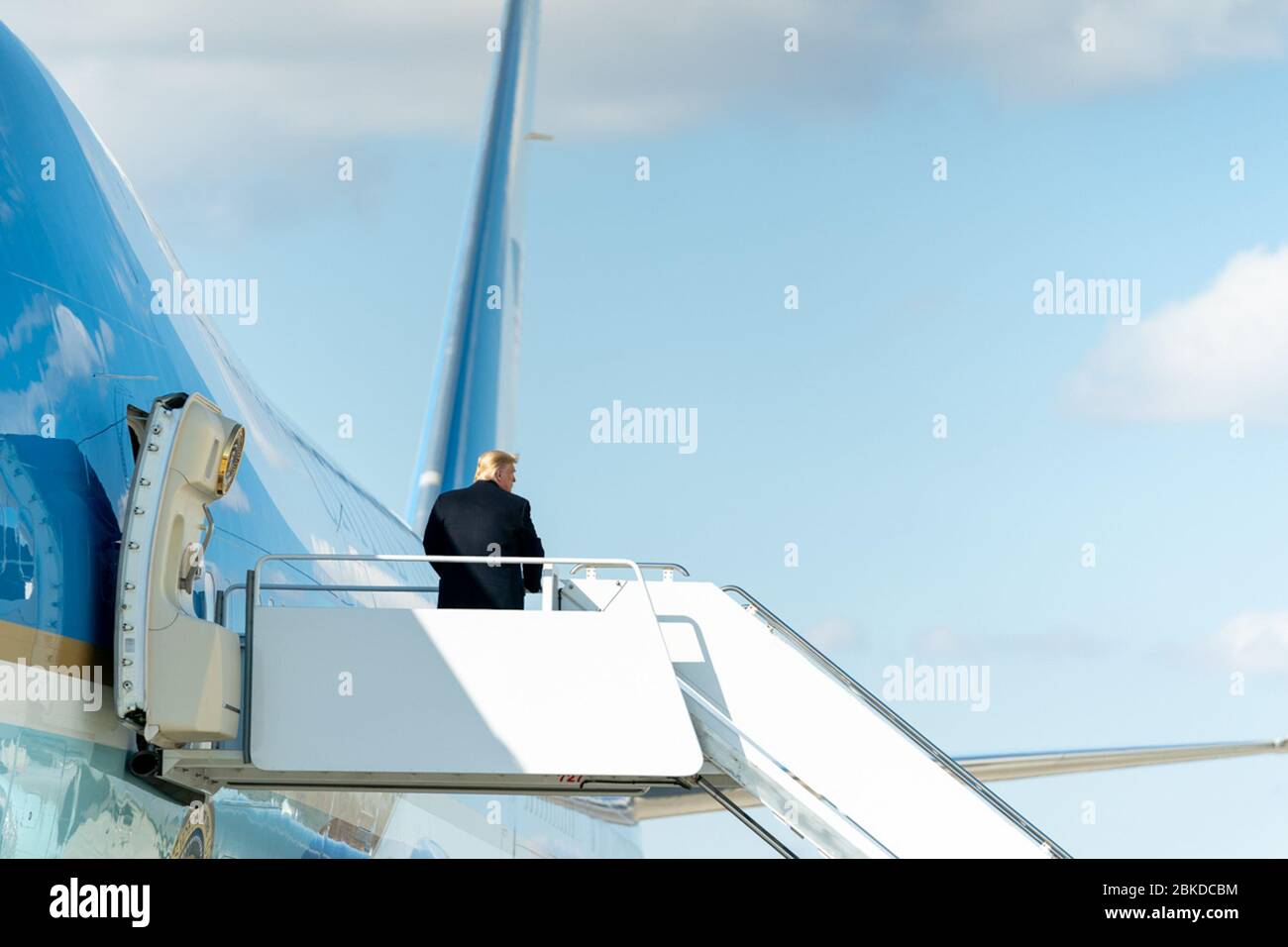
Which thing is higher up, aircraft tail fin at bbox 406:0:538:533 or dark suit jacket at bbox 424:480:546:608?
aircraft tail fin at bbox 406:0:538:533

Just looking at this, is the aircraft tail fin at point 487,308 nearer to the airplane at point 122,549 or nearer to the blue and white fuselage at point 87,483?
the airplane at point 122,549

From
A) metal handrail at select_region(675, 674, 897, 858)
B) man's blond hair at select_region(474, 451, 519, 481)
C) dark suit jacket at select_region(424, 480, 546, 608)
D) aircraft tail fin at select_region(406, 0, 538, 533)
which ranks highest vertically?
aircraft tail fin at select_region(406, 0, 538, 533)

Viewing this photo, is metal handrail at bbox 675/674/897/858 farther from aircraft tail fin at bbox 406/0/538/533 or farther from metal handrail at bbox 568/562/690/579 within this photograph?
aircraft tail fin at bbox 406/0/538/533

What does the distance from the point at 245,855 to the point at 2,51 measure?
147 inches

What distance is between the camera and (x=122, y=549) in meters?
6.23

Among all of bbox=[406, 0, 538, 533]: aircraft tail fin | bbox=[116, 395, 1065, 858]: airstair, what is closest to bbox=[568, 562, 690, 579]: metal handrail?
bbox=[116, 395, 1065, 858]: airstair

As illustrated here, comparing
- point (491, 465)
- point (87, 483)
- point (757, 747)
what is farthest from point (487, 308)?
point (87, 483)

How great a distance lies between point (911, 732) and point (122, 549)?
346 cm

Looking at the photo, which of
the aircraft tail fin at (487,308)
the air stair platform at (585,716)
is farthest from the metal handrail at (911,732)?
the aircraft tail fin at (487,308)

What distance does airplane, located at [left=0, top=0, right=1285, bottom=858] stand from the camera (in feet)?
18.8

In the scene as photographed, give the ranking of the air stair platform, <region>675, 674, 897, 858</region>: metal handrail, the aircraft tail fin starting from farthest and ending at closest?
the aircraft tail fin < <region>675, 674, 897, 858</region>: metal handrail < the air stair platform

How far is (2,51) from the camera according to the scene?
695 centimetres

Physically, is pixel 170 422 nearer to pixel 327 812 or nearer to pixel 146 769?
pixel 146 769
